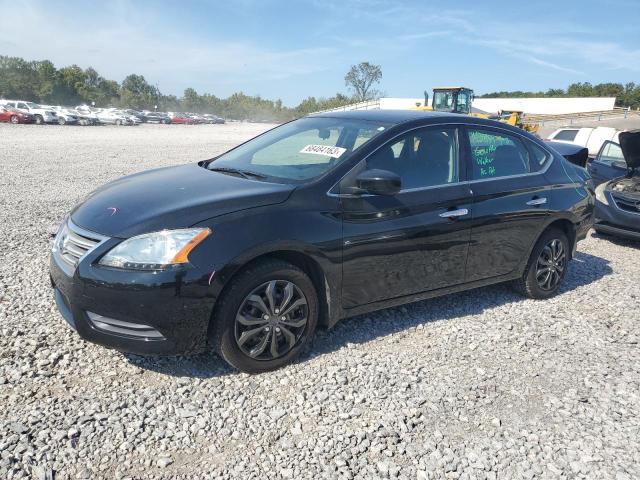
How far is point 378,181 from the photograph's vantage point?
141 inches

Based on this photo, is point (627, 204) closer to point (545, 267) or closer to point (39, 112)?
point (545, 267)

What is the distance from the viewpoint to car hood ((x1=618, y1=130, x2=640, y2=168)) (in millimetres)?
7422

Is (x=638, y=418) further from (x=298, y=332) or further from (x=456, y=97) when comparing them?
(x=456, y=97)

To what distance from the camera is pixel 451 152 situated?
4.39 metres

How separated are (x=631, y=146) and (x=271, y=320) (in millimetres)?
6612

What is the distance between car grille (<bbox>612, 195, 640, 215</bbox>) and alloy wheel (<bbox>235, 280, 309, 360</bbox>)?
19.8ft

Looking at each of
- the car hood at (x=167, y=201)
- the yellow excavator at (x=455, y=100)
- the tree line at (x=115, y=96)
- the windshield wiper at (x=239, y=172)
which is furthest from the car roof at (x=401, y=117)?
the tree line at (x=115, y=96)

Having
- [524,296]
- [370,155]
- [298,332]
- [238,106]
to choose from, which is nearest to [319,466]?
[298,332]

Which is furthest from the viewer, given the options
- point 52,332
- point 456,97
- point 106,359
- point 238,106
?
point 238,106

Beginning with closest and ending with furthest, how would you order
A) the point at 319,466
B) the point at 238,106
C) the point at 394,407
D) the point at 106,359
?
the point at 319,466
the point at 394,407
the point at 106,359
the point at 238,106

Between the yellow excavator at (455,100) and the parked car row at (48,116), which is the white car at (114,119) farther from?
the yellow excavator at (455,100)

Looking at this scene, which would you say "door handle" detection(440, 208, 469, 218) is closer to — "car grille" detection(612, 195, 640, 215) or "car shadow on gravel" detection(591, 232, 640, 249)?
"car grille" detection(612, 195, 640, 215)

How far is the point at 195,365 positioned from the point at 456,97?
27.1 m

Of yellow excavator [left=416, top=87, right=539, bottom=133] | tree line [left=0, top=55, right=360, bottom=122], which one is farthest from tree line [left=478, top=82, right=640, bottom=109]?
yellow excavator [left=416, top=87, right=539, bottom=133]
